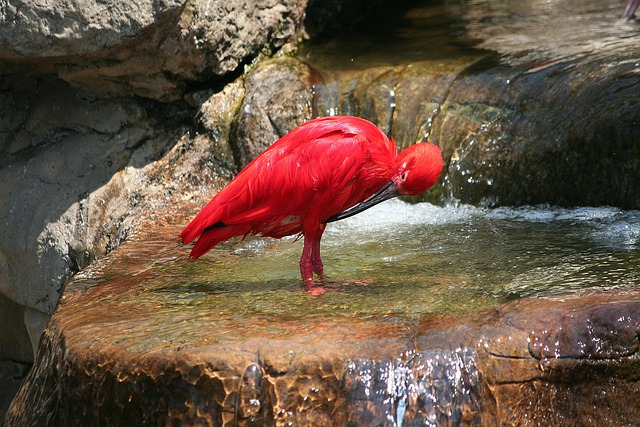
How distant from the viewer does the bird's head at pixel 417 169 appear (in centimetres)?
366

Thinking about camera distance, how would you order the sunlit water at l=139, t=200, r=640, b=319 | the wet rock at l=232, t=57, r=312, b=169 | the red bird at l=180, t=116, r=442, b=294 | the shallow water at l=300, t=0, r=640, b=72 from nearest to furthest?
the sunlit water at l=139, t=200, r=640, b=319 → the red bird at l=180, t=116, r=442, b=294 → the wet rock at l=232, t=57, r=312, b=169 → the shallow water at l=300, t=0, r=640, b=72

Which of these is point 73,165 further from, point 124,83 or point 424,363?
point 424,363

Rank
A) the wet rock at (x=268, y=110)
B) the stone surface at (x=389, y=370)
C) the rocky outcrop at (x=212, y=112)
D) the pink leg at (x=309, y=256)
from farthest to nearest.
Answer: the wet rock at (x=268, y=110), the rocky outcrop at (x=212, y=112), the pink leg at (x=309, y=256), the stone surface at (x=389, y=370)

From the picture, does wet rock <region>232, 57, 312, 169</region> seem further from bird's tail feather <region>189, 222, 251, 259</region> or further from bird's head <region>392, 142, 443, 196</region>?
bird's head <region>392, 142, 443, 196</region>

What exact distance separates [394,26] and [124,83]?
105 inches

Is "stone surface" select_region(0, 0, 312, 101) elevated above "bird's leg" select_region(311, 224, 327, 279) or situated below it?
above

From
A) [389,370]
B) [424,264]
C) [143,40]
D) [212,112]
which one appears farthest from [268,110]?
[389,370]

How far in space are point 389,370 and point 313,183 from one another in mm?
1045

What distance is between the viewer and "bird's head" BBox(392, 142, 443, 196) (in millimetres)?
3656

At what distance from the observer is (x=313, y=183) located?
3787 millimetres

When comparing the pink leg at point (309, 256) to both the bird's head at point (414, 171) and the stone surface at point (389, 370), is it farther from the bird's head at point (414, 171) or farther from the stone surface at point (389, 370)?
the stone surface at point (389, 370)

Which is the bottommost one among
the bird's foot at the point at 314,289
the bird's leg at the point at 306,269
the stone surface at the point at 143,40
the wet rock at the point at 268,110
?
the bird's foot at the point at 314,289

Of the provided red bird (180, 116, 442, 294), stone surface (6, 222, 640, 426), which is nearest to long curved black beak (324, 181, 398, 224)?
red bird (180, 116, 442, 294)

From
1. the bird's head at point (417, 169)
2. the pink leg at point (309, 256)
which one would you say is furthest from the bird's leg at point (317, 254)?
the bird's head at point (417, 169)
